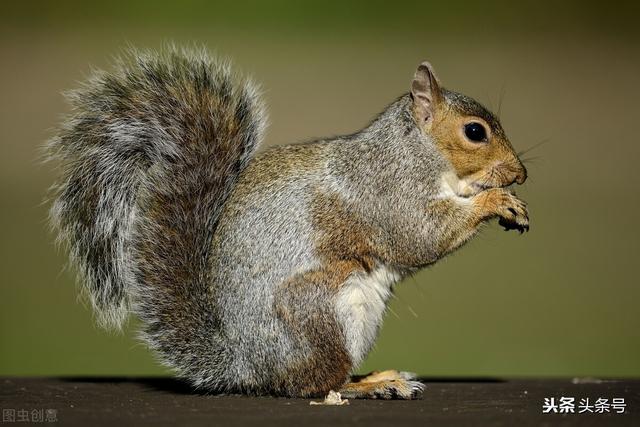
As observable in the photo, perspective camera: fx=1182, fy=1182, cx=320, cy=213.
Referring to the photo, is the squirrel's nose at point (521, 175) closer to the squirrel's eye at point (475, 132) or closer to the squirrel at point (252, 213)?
the squirrel at point (252, 213)

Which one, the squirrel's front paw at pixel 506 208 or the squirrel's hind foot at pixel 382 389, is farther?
the squirrel's front paw at pixel 506 208

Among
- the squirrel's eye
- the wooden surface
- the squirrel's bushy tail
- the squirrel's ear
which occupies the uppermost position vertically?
the squirrel's ear

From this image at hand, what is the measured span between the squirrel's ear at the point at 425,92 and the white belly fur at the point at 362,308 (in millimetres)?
675

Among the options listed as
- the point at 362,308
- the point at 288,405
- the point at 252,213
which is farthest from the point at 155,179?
the point at 288,405

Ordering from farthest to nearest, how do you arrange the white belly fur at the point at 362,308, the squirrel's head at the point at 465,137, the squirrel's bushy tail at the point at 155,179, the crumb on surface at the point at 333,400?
the squirrel's head at the point at 465,137, the squirrel's bushy tail at the point at 155,179, the white belly fur at the point at 362,308, the crumb on surface at the point at 333,400

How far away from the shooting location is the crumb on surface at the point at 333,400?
13.2ft

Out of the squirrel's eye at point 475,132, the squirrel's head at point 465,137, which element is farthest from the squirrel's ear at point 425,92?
the squirrel's eye at point 475,132

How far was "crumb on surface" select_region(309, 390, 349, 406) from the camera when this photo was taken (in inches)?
159

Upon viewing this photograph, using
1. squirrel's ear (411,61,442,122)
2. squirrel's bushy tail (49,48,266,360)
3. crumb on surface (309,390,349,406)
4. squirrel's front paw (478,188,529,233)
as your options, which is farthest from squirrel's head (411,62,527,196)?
crumb on surface (309,390,349,406)

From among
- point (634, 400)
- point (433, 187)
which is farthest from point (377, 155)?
point (634, 400)

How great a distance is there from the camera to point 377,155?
453 centimetres

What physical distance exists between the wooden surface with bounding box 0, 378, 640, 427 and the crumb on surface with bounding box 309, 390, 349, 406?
38mm

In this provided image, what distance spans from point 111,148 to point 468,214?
4.49 ft

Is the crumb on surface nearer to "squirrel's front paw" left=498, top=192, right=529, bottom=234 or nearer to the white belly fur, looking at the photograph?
the white belly fur
